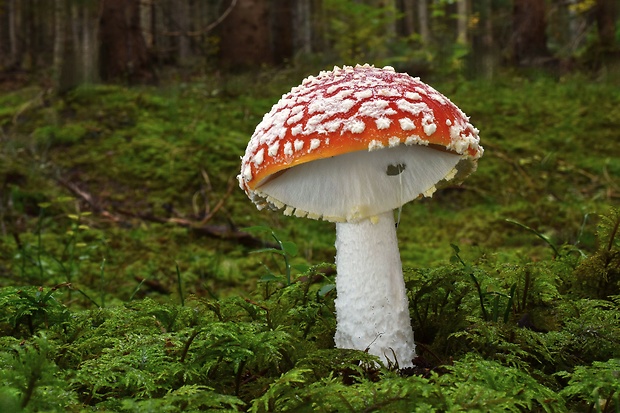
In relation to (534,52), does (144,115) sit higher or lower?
lower

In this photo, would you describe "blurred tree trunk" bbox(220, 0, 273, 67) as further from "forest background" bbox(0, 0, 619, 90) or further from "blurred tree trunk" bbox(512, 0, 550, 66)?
"blurred tree trunk" bbox(512, 0, 550, 66)

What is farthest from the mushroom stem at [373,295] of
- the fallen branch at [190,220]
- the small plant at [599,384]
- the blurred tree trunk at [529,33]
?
the blurred tree trunk at [529,33]

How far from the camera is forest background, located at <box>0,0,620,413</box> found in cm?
157

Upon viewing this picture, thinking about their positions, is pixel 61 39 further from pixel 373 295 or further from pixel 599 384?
pixel 599 384

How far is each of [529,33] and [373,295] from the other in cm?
811

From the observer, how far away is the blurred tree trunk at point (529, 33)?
8.73 m

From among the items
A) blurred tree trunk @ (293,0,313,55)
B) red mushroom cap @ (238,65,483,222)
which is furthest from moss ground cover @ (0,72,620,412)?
blurred tree trunk @ (293,0,313,55)

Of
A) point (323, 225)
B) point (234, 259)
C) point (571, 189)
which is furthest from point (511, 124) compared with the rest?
point (234, 259)

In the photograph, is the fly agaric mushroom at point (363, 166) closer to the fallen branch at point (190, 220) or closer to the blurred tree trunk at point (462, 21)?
the fallen branch at point (190, 220)

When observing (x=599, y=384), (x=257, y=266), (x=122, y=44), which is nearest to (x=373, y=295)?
(x=599, y=384)

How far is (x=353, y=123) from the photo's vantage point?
172 centimetres

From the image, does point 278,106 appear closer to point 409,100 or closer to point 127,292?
point 409,100

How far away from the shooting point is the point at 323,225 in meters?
5.14

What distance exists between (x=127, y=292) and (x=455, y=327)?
2599 mm
